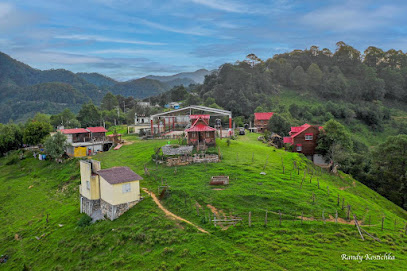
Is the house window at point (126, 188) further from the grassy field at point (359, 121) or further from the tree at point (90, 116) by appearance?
the tree at point (90, 116)

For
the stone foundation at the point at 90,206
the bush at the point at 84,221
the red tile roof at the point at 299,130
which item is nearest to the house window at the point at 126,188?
the stone foundation at the point at 90,206

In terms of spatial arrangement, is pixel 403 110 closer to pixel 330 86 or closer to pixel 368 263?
pixel 330 86

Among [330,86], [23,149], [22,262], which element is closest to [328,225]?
[22,262]

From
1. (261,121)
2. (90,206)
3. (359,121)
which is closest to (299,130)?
(261,121)

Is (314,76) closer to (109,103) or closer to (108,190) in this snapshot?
(109,103)

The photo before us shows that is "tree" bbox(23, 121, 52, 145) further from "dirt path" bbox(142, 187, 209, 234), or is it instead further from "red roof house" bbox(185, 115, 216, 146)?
"dirt path" bbox(142, 187, 209, 234)

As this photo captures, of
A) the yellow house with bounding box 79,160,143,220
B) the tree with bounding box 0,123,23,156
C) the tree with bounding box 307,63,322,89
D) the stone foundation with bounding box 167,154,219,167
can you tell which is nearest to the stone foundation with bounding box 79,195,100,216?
the yellow house with bounding box 79,160,143,220
